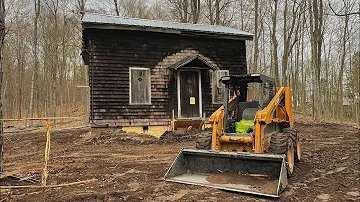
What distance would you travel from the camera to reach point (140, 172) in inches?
289

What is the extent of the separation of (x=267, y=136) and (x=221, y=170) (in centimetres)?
142

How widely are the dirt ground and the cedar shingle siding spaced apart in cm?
124

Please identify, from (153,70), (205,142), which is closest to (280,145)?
(205,142)

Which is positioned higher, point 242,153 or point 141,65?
point 141,65

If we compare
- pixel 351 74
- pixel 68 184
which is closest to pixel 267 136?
pixel 68 184

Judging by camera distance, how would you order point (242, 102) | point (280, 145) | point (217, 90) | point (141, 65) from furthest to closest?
1. point (217, 90)
2. point (141, 65)
3. point (242, 102)
4. point (280, 145)

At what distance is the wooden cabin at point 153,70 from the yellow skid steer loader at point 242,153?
6503mm

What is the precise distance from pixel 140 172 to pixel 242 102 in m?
3.22

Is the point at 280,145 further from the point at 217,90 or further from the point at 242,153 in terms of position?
the point at 217,90

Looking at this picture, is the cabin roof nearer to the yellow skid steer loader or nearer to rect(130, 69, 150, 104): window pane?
rect(130, 69, 150, 104): window pane

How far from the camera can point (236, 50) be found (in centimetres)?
1587

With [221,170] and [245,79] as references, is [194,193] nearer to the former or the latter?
[221,170]

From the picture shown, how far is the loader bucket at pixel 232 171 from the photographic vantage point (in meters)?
5.46

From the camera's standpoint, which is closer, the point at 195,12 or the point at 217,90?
the point at 217,90
